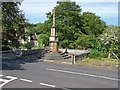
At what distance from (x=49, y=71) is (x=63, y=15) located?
32.1 m

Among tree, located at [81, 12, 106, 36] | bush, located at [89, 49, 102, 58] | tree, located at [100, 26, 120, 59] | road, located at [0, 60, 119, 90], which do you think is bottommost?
road, located at [0, 60, 119, 90]

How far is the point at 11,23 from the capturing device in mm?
22453

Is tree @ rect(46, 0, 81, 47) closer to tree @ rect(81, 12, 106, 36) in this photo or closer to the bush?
tree @ rect(81, 12, 106, 36)

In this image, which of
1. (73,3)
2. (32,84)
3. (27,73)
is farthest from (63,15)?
(32,84)

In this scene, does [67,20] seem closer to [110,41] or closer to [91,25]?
[91,25]

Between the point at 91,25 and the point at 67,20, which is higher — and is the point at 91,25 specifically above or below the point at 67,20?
below

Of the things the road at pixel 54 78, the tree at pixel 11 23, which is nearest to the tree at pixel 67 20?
the tree at pixel 11 23

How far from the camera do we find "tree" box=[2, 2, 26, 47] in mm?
21422

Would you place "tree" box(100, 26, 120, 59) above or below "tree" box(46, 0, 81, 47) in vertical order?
below

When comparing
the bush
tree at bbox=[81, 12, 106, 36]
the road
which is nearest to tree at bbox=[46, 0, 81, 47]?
tree at bbox=[81, 12, 106, 36]

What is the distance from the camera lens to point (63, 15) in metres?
52.8

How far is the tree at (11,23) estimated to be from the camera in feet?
70.3

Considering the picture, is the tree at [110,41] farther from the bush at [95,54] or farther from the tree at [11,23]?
the tree at [11,23]

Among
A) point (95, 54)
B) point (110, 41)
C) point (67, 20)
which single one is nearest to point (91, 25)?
point (67, 20)
